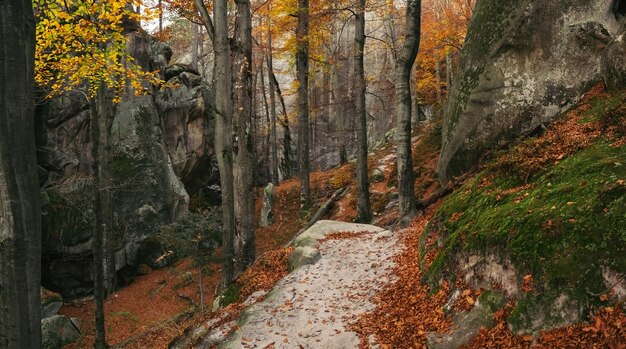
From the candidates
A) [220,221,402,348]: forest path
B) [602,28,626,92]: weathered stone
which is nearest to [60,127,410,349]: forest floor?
[220,221,402,348]: forest path

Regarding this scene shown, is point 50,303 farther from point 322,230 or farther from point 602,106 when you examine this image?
point 602,106

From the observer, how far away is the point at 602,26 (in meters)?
8.08

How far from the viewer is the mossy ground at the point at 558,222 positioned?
12.1 feet

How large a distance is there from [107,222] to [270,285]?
415 inches

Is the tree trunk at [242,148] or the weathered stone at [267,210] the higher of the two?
the tree trunk at [242,148]

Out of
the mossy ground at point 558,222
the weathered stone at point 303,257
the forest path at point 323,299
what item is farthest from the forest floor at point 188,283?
the mossy ground at point 558,222

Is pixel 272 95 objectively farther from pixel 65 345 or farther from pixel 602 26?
pixel 602 26

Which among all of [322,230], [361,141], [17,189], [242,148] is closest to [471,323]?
[17,189]

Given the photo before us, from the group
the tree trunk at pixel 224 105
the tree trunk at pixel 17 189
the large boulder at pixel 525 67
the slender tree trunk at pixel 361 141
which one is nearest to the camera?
the tree trunk at pixel 17 189

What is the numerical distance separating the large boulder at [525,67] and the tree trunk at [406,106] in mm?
1538

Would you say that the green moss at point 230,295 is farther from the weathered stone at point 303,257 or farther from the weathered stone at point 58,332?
the weathered stone at point 58,332

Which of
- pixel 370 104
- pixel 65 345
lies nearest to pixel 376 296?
pixel 65 345

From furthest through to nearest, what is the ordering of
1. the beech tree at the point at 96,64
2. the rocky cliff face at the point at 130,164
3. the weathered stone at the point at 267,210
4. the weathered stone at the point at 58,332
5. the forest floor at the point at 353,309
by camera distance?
the weathered stone at the point at 267,210, the rocky cliff face at the point at 130,164, the weathered stone at the point at 58,332, the beech tree at the point at 96,64, the forest floor at the point at 353,309

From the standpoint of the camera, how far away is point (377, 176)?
1947cm
